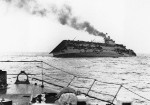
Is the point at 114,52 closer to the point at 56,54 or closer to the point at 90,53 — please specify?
the point at 90,53

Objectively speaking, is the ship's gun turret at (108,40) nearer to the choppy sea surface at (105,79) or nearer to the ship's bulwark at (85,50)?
the ship's bulwark at (85,50)

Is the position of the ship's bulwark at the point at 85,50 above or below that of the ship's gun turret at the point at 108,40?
below

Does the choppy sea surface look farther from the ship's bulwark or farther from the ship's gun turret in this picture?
the ship's gun turret

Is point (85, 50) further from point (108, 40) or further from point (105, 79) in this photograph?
point (105, 79)

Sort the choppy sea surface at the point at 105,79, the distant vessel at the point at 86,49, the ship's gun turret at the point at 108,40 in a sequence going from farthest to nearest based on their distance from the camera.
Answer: the ship's gun turret at the point at 108,40
the distant vessel at the point at 86,49
the choppy sea surface at the point at 105,79

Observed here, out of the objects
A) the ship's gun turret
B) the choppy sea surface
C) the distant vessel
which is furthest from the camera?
the ship's gun turret

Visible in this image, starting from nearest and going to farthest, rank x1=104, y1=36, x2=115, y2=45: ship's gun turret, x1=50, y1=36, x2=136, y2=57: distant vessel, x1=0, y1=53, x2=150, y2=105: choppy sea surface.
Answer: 1. x1=0, y1=53, x2=150, y2=105: choppy sea surface
2. x1=50, y1=36, x2=136, y2=57: distant vessel
3. x1=104, y1=36, x2=115, y2=45: ship's gun turret

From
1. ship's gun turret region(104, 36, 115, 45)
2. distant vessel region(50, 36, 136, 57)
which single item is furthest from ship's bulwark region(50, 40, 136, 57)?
ship's gun turret region(104, 36, 115, 45)

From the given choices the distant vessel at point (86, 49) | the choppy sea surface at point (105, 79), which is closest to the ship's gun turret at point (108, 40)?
the distant vessel at point (86, 49)
